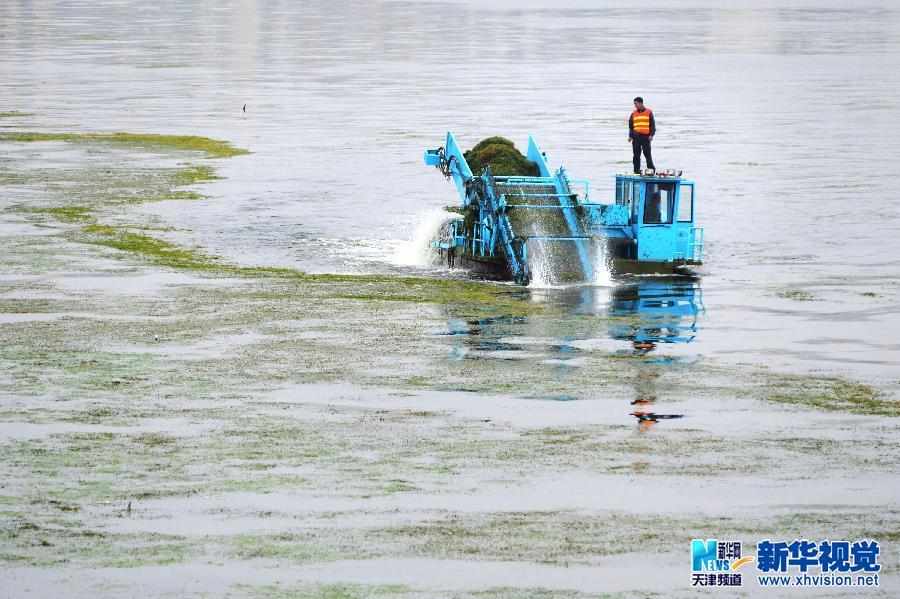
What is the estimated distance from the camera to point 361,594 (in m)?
18.7

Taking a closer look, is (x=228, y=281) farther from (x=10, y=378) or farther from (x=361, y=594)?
(x=361, y=594)

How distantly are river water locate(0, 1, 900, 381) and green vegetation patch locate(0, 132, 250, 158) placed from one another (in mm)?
2259

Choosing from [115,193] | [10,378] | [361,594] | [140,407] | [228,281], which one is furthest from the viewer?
[115,193]

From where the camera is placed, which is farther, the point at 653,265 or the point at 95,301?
the point at 653,265

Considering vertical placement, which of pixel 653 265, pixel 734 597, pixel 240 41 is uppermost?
→ pixel 240 41

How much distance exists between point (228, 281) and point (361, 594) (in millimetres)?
19124

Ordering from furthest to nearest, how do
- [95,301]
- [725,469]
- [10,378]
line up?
[95,301]
[10,378]
[725,469]

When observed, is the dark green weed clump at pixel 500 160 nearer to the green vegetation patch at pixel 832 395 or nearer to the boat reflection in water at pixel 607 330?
the boat reflection in water at pixel 607 330

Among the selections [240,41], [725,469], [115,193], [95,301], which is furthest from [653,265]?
[240,41]

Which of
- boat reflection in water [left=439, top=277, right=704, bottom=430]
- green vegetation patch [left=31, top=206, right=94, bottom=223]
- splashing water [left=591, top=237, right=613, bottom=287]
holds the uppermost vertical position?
green vegetation patch [left=31, top=206, right=94, bottom=223]

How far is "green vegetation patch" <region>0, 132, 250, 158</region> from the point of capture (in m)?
66.1

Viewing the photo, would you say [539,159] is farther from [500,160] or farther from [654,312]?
[654,312]

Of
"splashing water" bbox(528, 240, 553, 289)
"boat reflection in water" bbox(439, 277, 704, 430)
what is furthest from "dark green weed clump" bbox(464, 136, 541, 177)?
"boat reflection in water" bbox(439, 277, 704, 430)

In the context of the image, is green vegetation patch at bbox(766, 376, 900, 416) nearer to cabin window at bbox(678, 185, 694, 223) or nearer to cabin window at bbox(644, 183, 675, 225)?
cabin window at bbox(644, 183, 675, 225)
